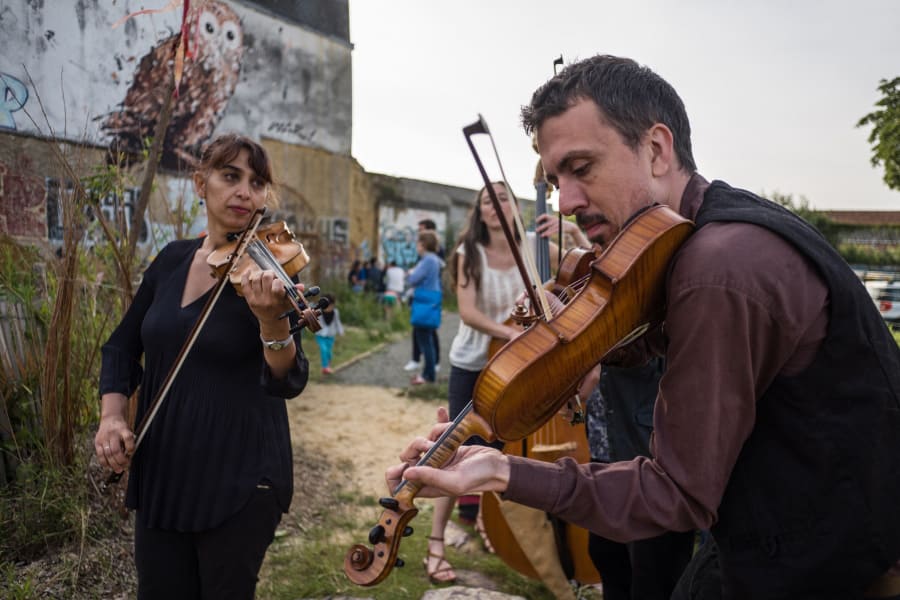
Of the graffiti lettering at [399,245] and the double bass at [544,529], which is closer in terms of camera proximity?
the double bass at [544,529]

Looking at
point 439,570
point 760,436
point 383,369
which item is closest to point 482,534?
point 439,570

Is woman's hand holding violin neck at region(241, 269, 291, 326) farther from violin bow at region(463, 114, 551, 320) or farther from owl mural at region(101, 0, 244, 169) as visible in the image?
owl mural at region(101, 0, 244, 169)

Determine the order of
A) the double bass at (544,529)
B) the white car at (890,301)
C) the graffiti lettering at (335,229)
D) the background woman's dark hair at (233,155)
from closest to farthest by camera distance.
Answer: the background woman's dark hair at (233,155)
the double bass at (544,529)
the white car at (890,301)
the graffiti lettering at (335,229)

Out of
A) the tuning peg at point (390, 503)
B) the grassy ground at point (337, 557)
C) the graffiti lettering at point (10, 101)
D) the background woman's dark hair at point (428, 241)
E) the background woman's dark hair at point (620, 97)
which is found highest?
the graffiti lettering at point (10, 101)

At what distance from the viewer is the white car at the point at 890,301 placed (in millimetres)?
12594

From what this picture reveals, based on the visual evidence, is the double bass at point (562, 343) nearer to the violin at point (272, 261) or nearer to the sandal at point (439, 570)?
the violin at point (272, 261)

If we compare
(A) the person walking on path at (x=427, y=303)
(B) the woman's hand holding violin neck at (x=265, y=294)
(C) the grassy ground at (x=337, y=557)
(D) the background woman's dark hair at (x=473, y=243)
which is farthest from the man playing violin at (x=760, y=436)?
(A) the person walking on path at (x=427, y=303)

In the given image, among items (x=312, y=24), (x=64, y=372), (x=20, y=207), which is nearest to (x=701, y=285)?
(x=64, y=372)

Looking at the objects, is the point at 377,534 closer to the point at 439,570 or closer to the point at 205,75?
the point at 439,570

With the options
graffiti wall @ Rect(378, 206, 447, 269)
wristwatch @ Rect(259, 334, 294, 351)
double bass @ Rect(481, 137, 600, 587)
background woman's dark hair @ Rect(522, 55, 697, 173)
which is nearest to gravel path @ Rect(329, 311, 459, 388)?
double bass @ Rect(481, 137, 600, 587)

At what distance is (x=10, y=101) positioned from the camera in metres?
3.51

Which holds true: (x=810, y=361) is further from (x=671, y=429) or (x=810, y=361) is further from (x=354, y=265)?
(x=354, y=265)

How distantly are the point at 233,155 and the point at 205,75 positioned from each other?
401 inches

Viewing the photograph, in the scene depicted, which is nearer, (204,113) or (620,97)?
(620,97)
